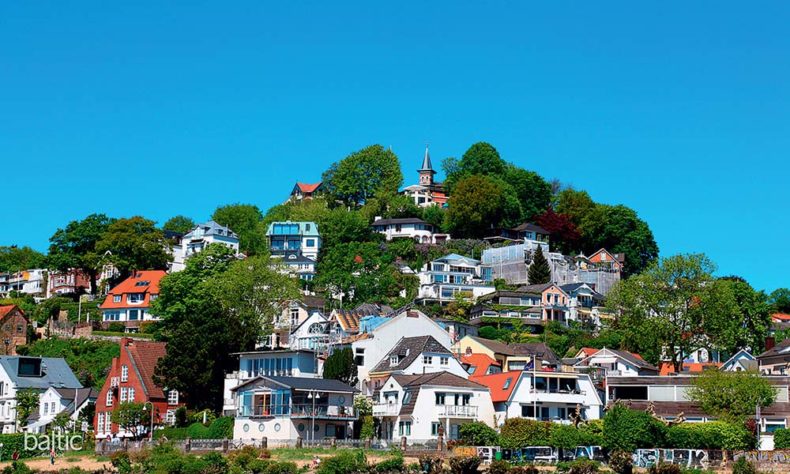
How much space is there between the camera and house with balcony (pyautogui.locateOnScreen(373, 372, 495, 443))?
73.4m

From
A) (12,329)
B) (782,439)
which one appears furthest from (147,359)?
(782,439)

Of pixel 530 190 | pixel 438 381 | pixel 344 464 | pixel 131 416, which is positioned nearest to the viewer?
pixel 344 464

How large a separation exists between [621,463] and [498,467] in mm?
7026

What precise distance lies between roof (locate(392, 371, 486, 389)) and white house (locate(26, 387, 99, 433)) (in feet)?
83.1

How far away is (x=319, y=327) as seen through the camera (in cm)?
9956

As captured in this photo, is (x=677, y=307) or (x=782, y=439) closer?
(x=782, y=439)

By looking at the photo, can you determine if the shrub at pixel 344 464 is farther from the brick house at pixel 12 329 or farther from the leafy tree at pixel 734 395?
the brick house at pixel 12 329

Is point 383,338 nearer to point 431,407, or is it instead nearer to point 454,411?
point 431,407

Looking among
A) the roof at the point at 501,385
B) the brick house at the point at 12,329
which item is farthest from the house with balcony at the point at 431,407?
the brick house at the point at 12,329

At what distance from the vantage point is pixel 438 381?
74438 millimetres

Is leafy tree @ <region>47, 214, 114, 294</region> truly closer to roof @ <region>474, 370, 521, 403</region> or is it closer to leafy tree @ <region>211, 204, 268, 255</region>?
leafy tree @ <region>211, 204, 268, 255</region>

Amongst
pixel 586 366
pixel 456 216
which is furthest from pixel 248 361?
pixel 456 216

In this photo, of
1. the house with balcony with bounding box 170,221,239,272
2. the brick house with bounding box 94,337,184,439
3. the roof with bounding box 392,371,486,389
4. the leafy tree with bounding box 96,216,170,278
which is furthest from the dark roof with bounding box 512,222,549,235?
the roof with bounding box 392,371,486,389

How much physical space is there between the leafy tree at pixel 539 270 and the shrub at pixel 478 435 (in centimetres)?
5699
